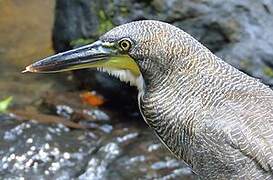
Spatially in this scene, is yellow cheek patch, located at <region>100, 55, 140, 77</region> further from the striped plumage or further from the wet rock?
the wet rock

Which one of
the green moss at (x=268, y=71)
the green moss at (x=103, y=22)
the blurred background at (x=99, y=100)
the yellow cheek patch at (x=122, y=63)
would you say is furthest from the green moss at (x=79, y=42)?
the yellow cheek patch at (x=122, y=63)

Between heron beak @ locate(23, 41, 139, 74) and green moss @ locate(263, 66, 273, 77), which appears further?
green moss @ locate(263, 66, 273, 77)

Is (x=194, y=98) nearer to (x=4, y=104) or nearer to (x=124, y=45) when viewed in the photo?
(x=124, y=45)

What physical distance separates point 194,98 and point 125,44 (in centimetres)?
41

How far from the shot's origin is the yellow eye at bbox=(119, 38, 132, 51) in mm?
4215

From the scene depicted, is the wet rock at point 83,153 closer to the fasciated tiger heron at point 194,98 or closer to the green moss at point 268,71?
the green moss at point 268,71

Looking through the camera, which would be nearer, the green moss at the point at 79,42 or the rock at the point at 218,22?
the rock at the point at 218,22

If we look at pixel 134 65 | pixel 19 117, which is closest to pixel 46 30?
pixel 19 117

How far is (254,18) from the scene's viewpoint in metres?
6.15

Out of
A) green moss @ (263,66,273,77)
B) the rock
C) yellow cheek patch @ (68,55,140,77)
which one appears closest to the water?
the rock

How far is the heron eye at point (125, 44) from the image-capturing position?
4.22 meters

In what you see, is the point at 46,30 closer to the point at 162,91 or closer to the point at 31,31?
the point at 31,31

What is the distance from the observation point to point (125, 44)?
4227 mm

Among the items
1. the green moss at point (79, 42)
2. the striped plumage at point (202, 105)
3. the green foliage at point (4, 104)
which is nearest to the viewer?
the striped plumage at point (202, 105)
